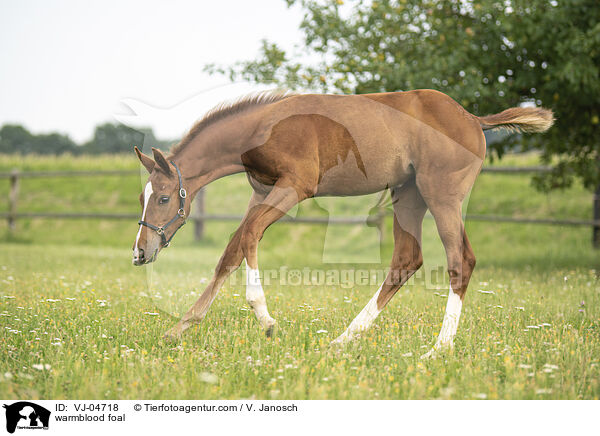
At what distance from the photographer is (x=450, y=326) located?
3.67m

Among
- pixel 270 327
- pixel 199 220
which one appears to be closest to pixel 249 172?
pixel 270 327

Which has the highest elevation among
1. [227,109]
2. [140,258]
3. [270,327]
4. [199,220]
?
[227,109]

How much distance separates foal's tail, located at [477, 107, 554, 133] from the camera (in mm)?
4207

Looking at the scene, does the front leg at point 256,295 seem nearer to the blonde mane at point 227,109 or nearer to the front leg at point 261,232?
the front leg at point 261,232

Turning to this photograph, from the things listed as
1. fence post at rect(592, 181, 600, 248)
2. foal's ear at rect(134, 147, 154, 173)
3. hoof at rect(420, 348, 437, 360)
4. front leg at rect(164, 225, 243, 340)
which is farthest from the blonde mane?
fence post at rect(592, 181, 600, 248)

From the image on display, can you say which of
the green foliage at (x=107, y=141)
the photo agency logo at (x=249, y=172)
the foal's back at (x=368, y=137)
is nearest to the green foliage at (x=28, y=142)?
the green foliage at (x=107, y=141)

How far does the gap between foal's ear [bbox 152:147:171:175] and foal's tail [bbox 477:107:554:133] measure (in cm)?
251

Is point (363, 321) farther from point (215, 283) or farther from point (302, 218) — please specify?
point (302, 218)

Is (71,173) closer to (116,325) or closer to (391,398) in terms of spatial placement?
(116,325)

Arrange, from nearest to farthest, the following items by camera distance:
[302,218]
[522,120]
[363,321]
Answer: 1. [363,321]
2. [522,120]
3. [302,218]

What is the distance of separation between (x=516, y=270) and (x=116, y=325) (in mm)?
6351
